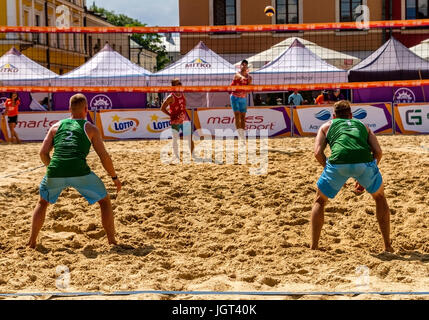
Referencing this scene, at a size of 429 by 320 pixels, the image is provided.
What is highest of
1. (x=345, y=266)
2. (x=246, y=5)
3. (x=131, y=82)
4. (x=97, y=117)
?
(x=246, y=5)

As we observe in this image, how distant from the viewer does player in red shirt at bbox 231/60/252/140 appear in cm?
962

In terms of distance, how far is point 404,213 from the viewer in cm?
555

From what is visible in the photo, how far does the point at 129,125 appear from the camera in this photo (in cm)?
1399

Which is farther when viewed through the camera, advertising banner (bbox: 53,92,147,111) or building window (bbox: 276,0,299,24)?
building window (bbox: 276,0,299,24)

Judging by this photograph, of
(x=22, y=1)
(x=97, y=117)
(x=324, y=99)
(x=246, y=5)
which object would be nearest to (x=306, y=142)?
(x=324, y=99)

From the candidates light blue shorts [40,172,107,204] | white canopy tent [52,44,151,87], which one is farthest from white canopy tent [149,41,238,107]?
light blue shorts [40,172,107,204]

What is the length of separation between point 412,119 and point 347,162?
10.1m

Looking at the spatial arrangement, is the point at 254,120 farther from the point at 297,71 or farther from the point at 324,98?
the point at 297,71

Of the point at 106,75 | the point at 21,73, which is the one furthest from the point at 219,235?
the point at 21,73

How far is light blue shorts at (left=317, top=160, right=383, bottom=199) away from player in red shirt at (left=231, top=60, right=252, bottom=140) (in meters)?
5.41

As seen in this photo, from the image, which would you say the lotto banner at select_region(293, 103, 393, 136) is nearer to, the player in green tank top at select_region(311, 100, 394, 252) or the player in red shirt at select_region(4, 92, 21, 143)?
the player in red shirt at select_region(4, 92, 21, 143)

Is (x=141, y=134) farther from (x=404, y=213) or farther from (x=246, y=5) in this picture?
(x=246, y=5)

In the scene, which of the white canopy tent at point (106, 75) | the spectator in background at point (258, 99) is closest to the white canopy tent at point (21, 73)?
the white canopy tent at point (106, 75)
